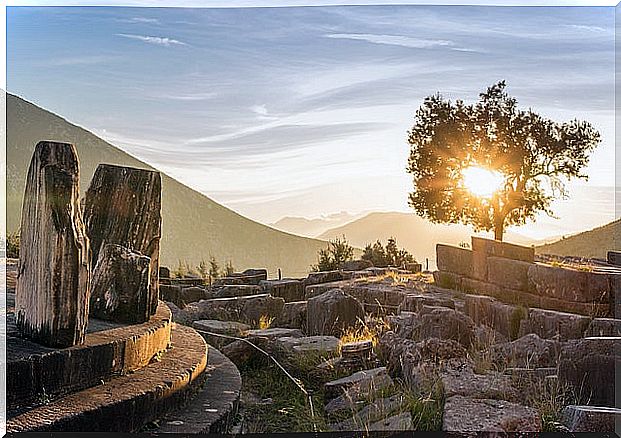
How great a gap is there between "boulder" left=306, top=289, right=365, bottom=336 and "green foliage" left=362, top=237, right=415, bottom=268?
439cm

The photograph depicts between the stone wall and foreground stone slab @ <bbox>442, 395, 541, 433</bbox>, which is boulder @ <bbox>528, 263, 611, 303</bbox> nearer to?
the stone wall

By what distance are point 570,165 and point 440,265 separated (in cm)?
256

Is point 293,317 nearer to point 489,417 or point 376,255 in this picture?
point 376,255

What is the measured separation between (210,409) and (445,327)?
294 centimetres

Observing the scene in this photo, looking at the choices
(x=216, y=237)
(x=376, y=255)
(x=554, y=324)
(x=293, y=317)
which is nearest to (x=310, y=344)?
(x=293, y=317)

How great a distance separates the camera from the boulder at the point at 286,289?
12281mm

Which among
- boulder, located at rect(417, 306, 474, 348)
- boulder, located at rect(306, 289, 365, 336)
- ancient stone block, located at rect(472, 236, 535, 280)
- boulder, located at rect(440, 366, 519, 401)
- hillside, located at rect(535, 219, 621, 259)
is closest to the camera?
boulder, located at rect(440, 366, 519, 401)

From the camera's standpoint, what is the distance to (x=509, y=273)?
395 inches

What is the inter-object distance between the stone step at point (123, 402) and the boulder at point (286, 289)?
21.2 feet

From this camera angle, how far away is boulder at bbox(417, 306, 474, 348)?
24.6ft

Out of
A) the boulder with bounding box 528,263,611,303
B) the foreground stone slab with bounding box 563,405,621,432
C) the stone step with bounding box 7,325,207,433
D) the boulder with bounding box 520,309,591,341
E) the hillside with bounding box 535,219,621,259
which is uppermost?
the hillside with bounding box 535,219,621,259

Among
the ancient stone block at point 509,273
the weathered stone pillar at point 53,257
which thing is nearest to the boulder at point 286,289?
the ancient stone block at point 509,273

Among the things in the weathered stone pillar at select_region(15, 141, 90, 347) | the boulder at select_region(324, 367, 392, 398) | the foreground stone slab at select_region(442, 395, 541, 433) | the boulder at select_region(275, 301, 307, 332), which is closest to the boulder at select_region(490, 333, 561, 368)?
the boulder at select_region(324, 367, 392, 398)

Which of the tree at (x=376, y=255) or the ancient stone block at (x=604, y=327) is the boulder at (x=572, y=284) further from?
the tree at (x=376, y=255)
